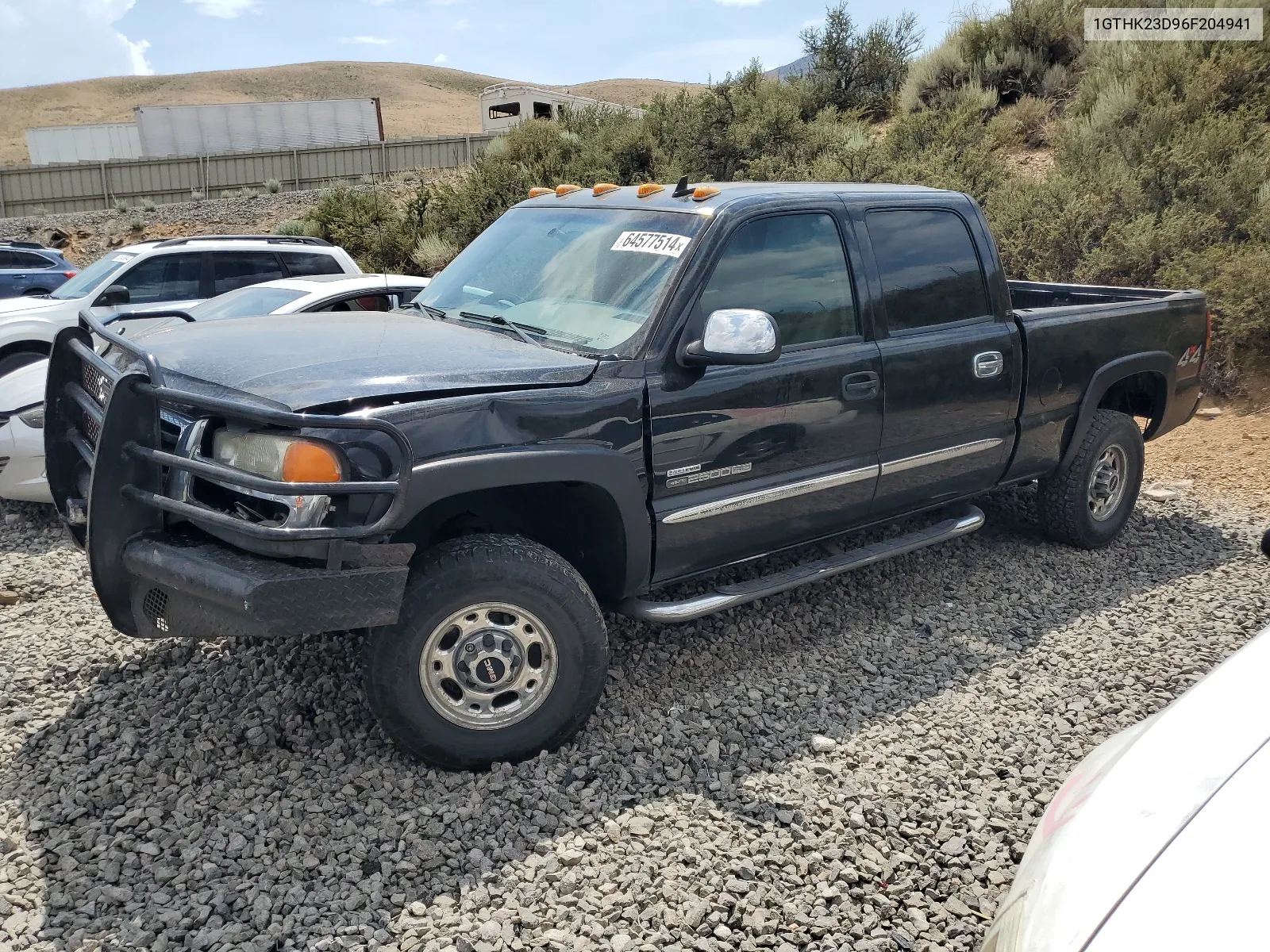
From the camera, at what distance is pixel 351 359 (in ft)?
10.4

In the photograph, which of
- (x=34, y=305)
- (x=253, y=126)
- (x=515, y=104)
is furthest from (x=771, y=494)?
(x=253, y=126)

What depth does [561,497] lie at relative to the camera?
138 inches

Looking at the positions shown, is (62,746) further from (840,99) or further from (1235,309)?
(840,99)

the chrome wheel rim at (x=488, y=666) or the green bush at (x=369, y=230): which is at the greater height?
the green bush at (x=369, y=230)

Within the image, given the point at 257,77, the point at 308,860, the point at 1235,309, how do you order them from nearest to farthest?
the point at 308,860 < the point at 1235,309 < the point at 257,77

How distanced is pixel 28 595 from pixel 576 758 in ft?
10.1

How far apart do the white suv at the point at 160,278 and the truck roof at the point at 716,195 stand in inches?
218

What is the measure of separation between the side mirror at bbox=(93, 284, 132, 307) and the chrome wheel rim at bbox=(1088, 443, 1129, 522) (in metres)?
7.85

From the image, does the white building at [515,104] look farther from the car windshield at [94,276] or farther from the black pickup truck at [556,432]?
the black pickup truck at [556,432]

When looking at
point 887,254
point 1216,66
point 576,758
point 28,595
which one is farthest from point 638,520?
point 1216,66

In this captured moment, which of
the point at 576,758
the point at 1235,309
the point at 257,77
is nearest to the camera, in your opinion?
the point at 576,758

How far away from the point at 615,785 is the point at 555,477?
1052 millimetres

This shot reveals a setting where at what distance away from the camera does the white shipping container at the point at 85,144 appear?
3959 cm

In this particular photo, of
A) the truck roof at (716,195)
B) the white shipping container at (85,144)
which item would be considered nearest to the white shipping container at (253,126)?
the white shipping container at (85,144)
